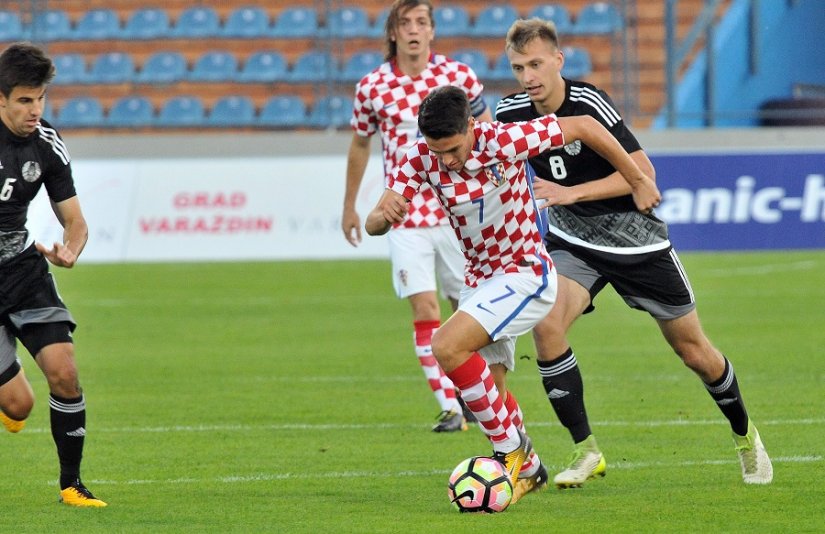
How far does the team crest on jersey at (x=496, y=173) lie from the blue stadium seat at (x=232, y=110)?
54.8 feet

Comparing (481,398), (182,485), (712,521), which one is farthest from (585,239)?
(182,485)

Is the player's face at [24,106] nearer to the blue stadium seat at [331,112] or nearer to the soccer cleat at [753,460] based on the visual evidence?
the soccer cleat at [753,460]

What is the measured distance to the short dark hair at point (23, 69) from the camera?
6078 millimetres

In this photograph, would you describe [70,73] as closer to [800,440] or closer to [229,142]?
[229,142]

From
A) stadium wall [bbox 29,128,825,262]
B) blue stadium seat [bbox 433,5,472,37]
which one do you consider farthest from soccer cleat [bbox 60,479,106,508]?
blue stadium seat [bbox 433,5,472,37]

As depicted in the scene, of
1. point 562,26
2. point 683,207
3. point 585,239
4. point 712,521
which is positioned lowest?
point 683,207

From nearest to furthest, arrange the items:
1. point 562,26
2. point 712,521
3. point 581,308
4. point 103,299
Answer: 1. point 712,521
2. point 581,308
3. point 103,299
4. point 562,26

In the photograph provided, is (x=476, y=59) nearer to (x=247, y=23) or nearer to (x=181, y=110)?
(x=247, y=23)

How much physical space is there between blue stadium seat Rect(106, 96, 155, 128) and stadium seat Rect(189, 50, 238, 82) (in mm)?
857

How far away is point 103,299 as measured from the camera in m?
16.3

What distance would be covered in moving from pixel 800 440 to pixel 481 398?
231cm

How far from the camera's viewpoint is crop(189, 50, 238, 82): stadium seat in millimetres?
23406

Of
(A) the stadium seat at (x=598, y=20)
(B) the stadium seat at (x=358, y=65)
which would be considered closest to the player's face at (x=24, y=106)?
(B) the stadium seat at (x=358, y=65)

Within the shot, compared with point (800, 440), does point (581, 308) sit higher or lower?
higher
